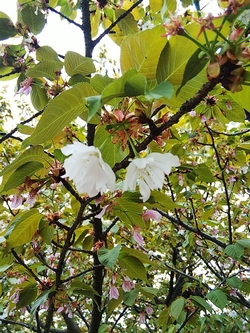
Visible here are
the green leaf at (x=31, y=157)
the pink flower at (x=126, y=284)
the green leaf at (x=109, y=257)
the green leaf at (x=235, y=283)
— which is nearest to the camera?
the green leaf at (x=31, y=157)

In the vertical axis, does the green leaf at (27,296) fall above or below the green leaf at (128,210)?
below

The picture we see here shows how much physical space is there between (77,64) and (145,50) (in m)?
0.32

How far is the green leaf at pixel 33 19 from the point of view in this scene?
108 centimetres

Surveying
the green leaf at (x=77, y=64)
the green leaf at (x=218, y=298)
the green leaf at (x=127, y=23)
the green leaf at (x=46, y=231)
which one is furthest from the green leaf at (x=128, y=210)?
the green leaf at (x=127, y=23)

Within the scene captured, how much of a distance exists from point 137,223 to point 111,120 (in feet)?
1.59

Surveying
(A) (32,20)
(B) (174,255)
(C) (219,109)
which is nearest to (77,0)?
(A) (32,20)

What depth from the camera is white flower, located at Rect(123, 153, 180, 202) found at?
0.56m

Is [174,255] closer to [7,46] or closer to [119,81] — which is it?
[7,46]

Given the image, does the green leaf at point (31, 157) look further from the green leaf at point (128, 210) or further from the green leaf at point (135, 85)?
the green leaf at point (135, 85)

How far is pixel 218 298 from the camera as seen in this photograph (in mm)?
1394

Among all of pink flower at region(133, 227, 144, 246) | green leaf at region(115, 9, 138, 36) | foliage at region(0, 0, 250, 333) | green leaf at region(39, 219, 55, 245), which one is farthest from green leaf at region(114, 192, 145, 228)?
green leaf at region(115, 9, 138, 36)

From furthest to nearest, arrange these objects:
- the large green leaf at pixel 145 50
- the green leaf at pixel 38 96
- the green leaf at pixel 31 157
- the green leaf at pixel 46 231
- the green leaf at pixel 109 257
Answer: the green leaf at pixel 38 96, the green leaf at pixel 46 231, the green leaf at pixel 109 257, the green leaf at pixel 31 157, the large green leaf at pixel 145 50

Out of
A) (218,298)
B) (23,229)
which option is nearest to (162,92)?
(23,229)

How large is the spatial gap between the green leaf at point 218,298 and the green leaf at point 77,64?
1.12 metres
